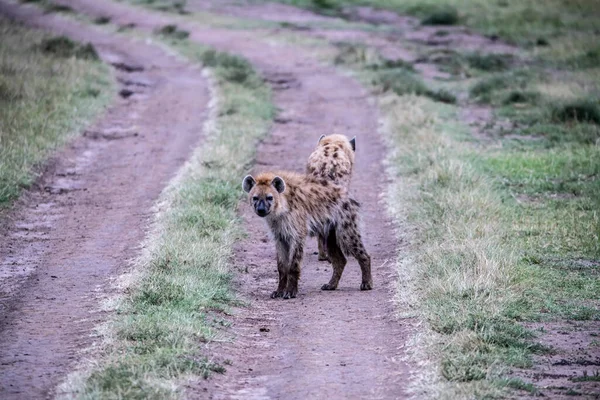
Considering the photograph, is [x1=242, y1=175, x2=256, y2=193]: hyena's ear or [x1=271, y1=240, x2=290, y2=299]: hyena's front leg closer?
[x1=271, y1=240, x2=290, y2=299]: hyena's front leg

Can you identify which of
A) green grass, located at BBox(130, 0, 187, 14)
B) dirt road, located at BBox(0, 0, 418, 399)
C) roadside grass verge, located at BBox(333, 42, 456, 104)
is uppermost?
green grass, located at BBox(130, 0, 187, 14)

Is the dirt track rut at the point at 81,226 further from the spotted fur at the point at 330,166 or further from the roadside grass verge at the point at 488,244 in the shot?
the roadside grass verge at the point at 488,244

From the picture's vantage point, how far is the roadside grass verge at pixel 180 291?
600cm

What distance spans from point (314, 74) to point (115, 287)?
14.8 m

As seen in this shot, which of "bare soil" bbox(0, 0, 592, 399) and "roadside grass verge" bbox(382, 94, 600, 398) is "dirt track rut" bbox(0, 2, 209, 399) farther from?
"roadside grass verge" bbox(382, 94, 600, 398)

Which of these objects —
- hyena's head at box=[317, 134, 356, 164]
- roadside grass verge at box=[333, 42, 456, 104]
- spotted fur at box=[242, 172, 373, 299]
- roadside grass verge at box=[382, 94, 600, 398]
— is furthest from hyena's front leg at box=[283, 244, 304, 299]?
roadside grass verge at box=[333, 42, 456, 104]

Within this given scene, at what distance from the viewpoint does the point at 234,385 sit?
626 centimetres

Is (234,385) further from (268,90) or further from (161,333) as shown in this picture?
(268,90)

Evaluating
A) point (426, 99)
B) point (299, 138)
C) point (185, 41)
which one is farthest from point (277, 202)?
point (185, 41)

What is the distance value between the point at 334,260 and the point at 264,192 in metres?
0.93

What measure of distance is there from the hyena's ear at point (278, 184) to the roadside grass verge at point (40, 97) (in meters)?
3.91

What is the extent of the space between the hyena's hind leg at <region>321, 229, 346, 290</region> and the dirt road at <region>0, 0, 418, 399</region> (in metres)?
0.14

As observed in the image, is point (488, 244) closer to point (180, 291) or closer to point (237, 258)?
point (237, 258)

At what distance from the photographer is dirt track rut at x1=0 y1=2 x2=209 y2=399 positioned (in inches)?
269
